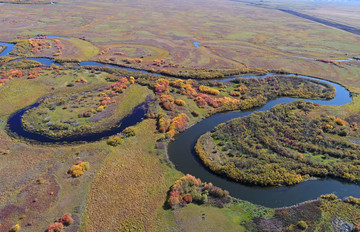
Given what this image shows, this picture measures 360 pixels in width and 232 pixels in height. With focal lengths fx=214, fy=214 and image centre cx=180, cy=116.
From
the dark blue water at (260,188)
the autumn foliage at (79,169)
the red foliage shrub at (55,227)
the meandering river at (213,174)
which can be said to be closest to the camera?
the red foliage shrub at (55,227)

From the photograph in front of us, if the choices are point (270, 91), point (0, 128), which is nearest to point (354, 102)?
point (270, 91)

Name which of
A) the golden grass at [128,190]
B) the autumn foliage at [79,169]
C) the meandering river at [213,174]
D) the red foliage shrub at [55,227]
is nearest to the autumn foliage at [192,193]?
the golden grass at [128,190]

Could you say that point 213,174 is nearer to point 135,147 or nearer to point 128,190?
point 128,190

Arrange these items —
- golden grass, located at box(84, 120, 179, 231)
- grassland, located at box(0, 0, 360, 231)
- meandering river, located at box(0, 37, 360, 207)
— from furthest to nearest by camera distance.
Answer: meandering river, located at box(0, 37, 360, 207) < grassland, located at box(0, 0, 360, 231) < golden grass, located at box(84, 120, 179, 231)

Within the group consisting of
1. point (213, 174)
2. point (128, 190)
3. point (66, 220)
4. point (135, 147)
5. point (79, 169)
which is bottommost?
point (66, 220)

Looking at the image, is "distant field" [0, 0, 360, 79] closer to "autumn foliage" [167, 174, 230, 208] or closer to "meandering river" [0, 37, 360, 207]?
"meandering river" [0, 37, 360, 207]

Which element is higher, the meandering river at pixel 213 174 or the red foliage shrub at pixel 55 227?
the meandering river at pixel 213 174

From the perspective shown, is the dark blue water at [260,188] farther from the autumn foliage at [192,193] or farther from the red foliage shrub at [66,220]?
the red foliage shrub at [66,220]

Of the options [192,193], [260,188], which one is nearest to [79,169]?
[192,193]

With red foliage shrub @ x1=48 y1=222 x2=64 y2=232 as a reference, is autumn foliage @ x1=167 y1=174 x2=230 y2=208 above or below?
above

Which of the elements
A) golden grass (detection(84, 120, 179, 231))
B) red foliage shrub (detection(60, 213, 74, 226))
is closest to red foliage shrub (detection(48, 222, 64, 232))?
red foliage shrub (detection(60, 213, 74, 226))

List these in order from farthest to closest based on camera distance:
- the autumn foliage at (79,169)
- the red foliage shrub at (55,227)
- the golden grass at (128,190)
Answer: the autumn foliage at (79,169) → the golden grass at (128,190) → the red foliage shrub at (55,227)
